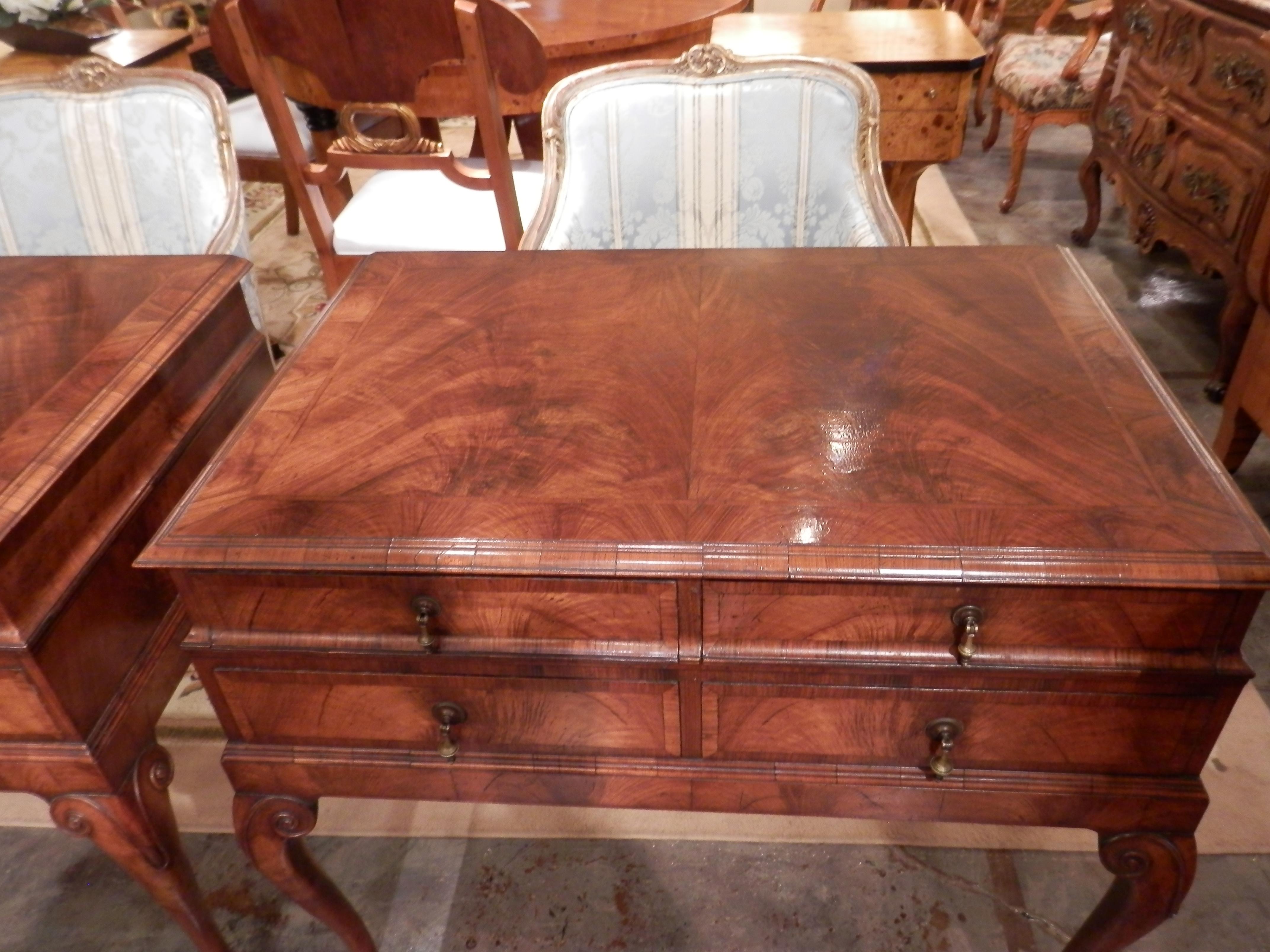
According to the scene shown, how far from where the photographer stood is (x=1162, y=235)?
2.45 m

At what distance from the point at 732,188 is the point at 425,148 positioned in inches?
26.0

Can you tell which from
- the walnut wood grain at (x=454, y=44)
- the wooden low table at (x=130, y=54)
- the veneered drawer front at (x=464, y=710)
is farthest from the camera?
the wooden low table at (x=130, y=54)

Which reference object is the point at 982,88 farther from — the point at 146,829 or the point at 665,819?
the point at 146,829

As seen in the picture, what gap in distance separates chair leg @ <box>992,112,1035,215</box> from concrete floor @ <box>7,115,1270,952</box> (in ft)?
8.35

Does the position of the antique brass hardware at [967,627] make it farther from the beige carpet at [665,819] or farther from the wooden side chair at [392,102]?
the wooden side chair at [392,102]

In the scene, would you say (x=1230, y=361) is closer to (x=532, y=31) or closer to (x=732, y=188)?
(x=732, y=188)

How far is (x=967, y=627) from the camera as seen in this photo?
2.52 ft

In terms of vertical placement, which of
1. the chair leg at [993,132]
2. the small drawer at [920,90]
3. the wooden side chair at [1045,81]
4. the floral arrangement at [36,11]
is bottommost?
the chair leg at [993,132]

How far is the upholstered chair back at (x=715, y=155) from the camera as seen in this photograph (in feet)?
5.00

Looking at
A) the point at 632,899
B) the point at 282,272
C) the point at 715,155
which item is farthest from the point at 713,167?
the point at 282,272

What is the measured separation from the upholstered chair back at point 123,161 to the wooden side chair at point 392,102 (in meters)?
0.23

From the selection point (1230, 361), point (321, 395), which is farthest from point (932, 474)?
point (1230, 361)

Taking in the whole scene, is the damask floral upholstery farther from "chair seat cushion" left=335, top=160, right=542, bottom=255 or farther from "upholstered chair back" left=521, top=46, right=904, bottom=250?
"chair seat cushion" left=335, top=160, right=542, bottom=255

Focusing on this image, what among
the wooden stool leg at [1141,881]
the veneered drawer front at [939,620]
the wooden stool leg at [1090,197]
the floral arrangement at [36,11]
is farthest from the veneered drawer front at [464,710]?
the wooden stool leg at [1090,197]
